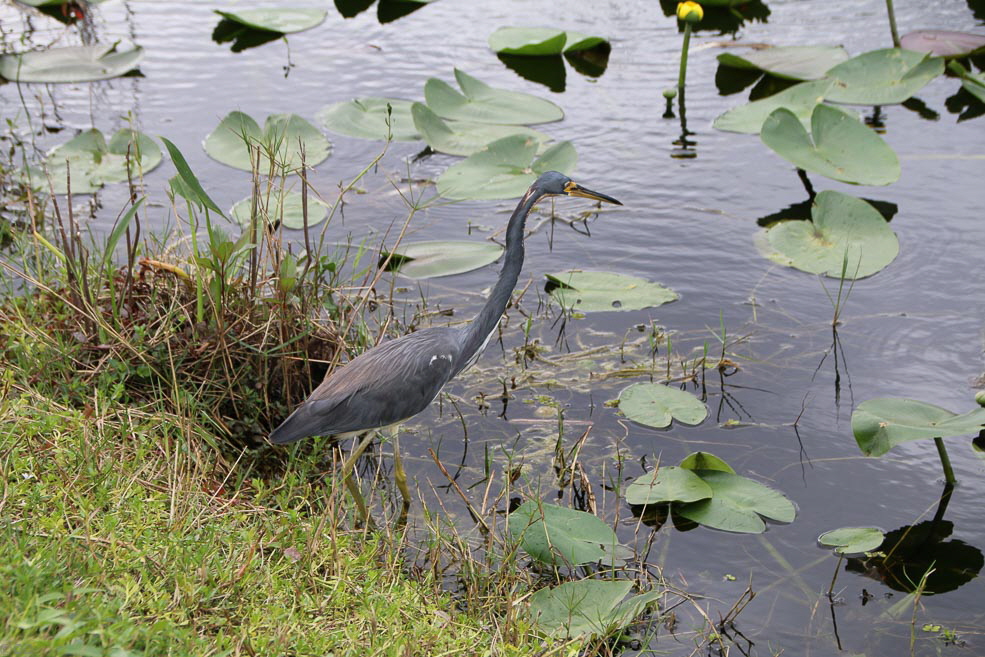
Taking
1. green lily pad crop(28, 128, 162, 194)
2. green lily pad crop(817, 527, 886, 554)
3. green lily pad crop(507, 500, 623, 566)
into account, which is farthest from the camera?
green lily pad crop(28, 128, 162, 194)

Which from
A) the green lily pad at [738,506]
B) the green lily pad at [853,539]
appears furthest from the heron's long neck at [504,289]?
the green lily pad at [853,539]

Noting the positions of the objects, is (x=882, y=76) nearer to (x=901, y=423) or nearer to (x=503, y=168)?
(x=503, y=168)

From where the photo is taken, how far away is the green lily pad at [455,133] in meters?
6.55

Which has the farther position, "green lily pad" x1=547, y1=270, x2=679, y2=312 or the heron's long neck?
"green lily pad" x1=547, y1=270, x2=679, y2=312

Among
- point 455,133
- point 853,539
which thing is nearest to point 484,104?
point 455,133

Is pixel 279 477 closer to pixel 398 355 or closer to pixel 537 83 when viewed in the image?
pixel 398 355

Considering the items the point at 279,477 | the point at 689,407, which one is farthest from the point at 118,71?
the point at 689,407

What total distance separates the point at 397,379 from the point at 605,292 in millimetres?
1701

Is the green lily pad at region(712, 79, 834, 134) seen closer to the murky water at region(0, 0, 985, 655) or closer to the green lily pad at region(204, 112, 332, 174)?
the murky water at region(0, 0, 985, 655)

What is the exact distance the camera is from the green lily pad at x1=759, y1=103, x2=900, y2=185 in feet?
19.0

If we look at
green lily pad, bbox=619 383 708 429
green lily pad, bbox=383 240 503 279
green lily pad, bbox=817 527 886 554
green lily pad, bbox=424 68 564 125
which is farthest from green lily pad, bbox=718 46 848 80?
green lily pad, bbox=817 527 886 554

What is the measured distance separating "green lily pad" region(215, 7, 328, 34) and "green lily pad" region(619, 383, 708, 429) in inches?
214

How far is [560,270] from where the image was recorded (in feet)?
18.5

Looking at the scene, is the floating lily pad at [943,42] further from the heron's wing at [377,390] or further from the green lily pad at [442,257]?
the heron's wing at [377,390]
